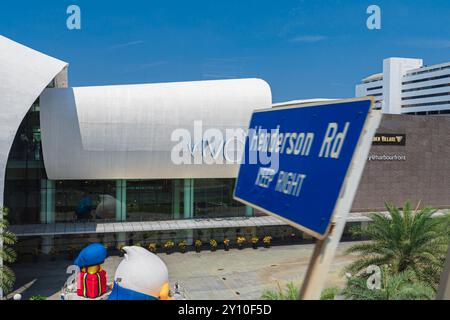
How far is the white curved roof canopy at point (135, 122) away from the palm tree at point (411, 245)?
16634 mm

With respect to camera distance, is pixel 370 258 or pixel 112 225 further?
pixel 112 225

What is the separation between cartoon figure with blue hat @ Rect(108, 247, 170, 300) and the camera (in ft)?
55.4

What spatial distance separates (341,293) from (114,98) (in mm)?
22603

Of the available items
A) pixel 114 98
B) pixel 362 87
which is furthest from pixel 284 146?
pixel 362 87

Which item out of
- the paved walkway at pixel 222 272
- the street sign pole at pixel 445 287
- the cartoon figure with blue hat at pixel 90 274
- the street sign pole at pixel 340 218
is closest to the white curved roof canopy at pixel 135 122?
the paved walkway at pixel 222 272

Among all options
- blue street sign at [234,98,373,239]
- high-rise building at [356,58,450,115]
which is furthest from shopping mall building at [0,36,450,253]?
high-rise building at [356,58,450,115]

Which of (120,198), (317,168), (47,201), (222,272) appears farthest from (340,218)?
(47,201)

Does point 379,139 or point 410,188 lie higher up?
point 379,139

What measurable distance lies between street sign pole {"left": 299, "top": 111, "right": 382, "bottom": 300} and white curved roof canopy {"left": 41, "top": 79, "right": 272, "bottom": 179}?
28.0m

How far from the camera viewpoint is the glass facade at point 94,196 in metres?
30.3

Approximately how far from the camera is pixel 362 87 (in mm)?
141875

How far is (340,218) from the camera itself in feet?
14.2

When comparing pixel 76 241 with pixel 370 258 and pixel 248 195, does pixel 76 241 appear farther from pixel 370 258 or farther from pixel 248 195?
pixel 248 195

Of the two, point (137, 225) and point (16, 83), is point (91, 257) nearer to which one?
point (16, 83)
